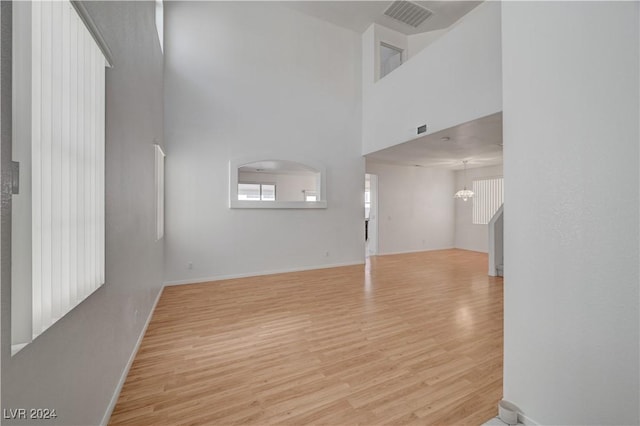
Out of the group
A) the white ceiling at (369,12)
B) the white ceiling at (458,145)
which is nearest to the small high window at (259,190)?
the white ceiling at (458,145)

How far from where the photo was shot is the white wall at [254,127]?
475cm

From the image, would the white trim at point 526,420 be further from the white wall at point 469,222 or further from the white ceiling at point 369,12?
the white wall at point 469,222

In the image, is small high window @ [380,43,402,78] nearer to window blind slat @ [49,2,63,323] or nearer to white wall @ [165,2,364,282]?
white wall @ [165,2,364,282]

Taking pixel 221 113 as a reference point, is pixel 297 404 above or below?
below

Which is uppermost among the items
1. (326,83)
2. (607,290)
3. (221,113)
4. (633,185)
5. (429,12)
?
(429,12)

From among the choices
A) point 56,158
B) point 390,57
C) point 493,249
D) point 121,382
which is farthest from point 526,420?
point 390,57

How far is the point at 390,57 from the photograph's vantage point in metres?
6.91

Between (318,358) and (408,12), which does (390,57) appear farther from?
(318,358)

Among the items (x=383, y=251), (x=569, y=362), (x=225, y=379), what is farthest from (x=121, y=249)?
(x=383, y=251)

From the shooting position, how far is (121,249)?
1938 millimetres

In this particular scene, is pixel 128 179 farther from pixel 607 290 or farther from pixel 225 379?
pixel 607 290

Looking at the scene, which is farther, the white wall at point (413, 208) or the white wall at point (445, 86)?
the white wall at point (413, 208)

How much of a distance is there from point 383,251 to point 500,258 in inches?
122

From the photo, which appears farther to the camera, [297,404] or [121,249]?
[121,249]
